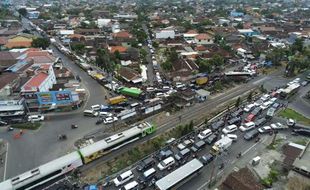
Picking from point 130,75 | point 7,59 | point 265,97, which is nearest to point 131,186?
point 130,75

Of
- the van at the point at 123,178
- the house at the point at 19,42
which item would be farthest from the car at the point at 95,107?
the house at the point at 19,42

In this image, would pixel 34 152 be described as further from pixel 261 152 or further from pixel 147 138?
pixel 261 152

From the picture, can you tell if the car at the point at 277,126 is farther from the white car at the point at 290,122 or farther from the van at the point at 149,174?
the van at the point at 149,174

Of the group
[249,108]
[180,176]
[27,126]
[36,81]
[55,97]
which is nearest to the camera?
[180,176]

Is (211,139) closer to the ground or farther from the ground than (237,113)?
farther from the ground

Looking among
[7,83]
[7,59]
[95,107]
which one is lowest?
[95,107]

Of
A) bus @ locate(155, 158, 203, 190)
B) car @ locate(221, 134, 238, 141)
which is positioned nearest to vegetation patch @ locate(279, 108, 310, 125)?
car @ locate(221, 134, 238, 141)

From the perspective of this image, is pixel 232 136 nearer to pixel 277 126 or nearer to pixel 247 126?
pixel 247 126

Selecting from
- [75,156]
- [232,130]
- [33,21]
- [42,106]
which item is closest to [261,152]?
[232,130]
